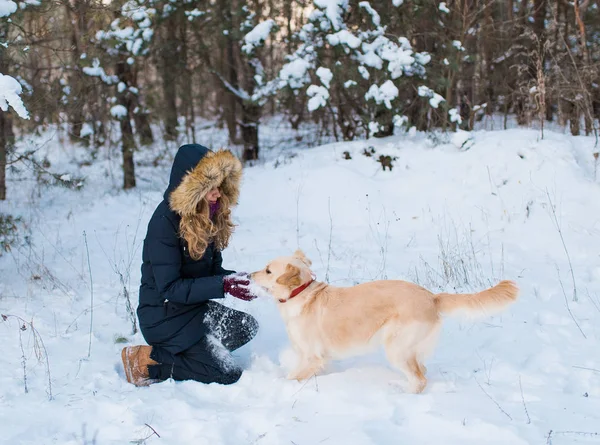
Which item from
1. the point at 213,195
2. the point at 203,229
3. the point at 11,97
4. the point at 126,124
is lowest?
the point at 203,229

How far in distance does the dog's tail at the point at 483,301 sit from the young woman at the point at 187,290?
1.26 meters

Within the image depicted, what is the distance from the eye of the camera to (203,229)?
3709 millimetres

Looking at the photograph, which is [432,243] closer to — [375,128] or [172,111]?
[375,128]

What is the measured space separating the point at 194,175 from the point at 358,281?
2.39 meters

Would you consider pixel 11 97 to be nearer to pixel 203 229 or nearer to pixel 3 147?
pixel 203 229

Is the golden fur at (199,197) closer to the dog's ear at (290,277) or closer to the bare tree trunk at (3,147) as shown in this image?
the dog's ear at (290,277)

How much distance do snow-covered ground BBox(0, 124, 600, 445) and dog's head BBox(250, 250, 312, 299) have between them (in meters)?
0.62

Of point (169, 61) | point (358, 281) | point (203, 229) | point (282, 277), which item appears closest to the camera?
point (282, 277)

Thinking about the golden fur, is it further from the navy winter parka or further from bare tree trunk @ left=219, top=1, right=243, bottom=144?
bare tree trunk @ left=219, top=1, right=243, bottom=144

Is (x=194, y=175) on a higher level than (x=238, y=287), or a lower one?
higher

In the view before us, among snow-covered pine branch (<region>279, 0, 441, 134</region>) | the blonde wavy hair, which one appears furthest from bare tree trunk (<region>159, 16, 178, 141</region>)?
the blonde wavy hair

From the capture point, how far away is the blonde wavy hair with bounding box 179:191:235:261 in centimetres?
364

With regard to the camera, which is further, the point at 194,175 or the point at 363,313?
the point at 194,175

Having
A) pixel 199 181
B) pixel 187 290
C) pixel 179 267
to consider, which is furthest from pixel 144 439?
pixel 199 181
